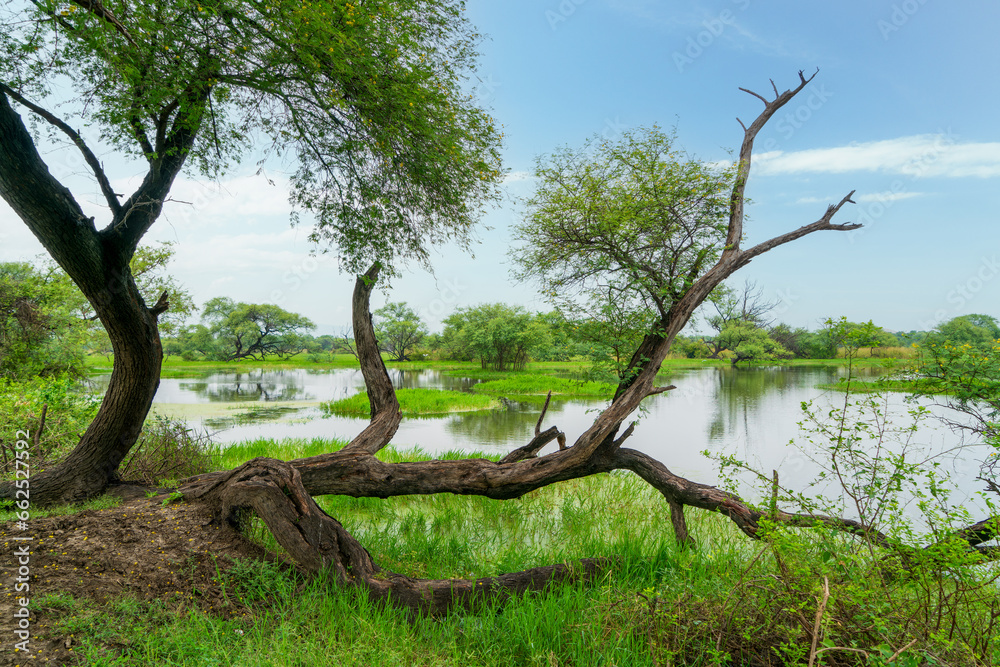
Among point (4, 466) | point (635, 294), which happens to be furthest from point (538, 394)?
point (4, 466)

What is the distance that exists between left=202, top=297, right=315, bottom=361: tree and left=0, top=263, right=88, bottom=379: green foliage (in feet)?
121

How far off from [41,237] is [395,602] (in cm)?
434

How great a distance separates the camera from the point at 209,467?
7.31 meters

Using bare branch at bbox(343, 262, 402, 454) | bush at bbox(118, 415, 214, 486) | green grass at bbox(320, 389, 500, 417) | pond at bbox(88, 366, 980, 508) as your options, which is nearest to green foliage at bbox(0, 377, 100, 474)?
bush at bbox(118, 415, 214, 486)

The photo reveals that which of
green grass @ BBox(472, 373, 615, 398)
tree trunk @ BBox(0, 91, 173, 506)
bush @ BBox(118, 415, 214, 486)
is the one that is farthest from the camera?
green grass @ BBox(472, 373, 615, 398)

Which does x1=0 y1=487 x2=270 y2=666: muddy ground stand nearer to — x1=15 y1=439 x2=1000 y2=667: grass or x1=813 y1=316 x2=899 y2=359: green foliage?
x1=15 y1=439 x2=1000 y2=667: grass

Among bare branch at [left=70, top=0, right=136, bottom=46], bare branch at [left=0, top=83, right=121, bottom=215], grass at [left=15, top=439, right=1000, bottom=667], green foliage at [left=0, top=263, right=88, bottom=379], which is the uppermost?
bare branch at [left=70, top=0, right=136, bottom=46]

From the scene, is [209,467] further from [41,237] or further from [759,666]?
[759,666]

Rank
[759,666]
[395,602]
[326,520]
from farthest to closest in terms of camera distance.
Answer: [326,520]
[395,602]
[759,666]

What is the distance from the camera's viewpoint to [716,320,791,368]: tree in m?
39.2

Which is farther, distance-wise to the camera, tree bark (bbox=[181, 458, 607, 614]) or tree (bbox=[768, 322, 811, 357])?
tree (bbox=[768, 322, 811, 357])

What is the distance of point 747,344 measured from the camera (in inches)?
1567

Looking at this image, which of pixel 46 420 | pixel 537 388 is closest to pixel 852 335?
pixel 46 420

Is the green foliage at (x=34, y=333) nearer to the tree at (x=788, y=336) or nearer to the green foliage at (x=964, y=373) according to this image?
the green foliage at (x=964, y=373)
